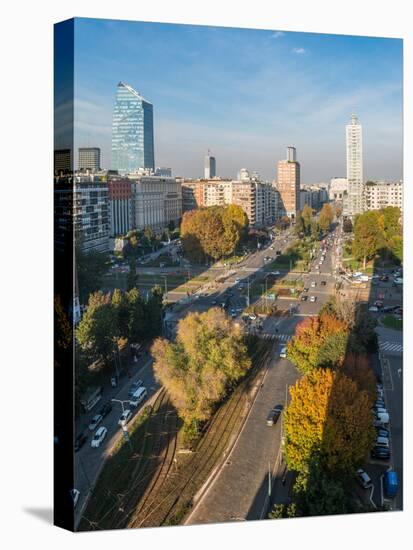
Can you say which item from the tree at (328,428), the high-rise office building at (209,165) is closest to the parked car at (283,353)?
the tree at (328,428)

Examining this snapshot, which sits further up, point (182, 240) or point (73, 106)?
point (73, 106)

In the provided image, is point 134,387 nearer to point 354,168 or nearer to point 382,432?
point 382,432

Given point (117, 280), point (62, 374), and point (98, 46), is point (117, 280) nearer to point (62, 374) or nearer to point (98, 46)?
point (62, 374)

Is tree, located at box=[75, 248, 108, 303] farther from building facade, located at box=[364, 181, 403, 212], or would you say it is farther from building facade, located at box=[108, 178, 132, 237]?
building facade, located at box=[364, 181, 403, 212]

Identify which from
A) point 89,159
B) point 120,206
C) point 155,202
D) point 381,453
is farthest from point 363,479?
point 89,159

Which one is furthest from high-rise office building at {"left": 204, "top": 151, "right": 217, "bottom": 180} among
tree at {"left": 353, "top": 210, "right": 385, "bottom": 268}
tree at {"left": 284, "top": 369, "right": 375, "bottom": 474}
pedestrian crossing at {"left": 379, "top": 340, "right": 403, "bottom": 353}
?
pedestrian crossing at {"left": 379, "top": 340, "right": 403, "bottom": 353}

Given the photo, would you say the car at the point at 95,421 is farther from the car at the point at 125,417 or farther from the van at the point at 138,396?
the van at the point at 138,396

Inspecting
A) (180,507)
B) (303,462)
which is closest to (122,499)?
(180,507)
